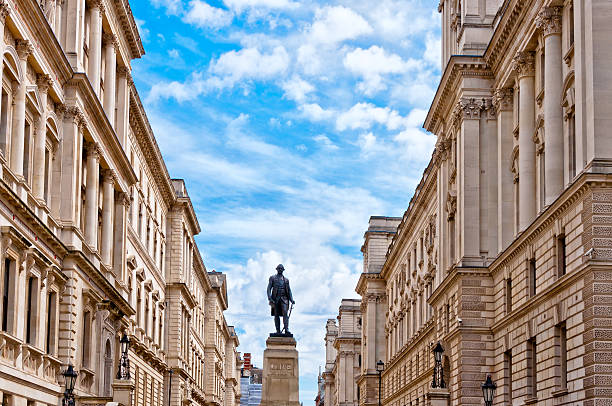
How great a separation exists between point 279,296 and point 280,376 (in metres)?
4.44

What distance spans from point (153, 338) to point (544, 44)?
1653 inches

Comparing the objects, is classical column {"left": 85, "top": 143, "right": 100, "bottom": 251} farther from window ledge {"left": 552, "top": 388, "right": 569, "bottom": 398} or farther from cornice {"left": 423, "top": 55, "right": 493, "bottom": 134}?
window ledge {"left": 552, "top": 388, "right": 569, "bottom": 398}

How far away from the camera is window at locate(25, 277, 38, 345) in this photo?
132ft

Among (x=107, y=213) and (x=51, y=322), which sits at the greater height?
(x=107, y=213)

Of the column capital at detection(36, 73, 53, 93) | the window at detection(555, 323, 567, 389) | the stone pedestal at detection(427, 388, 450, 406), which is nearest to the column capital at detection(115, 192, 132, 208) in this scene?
the column capital at detection(36, 73, 53, 93)

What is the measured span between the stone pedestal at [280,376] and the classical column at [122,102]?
15.7 metres

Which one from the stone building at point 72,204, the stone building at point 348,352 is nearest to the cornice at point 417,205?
the stone building at point 72,204

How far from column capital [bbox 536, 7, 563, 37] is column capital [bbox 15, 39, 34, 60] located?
2021 cm

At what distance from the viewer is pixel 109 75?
178 feet

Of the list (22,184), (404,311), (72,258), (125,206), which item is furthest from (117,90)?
(404,311)

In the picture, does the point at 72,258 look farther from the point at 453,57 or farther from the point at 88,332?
the point at 453,57

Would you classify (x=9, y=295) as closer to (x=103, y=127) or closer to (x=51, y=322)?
(x=51, y=322)

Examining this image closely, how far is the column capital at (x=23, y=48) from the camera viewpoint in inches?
1499

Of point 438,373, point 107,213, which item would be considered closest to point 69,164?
point 107,213
